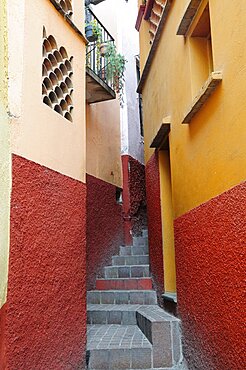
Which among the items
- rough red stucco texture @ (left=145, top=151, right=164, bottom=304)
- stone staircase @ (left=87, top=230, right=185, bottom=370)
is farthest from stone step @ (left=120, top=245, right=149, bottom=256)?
rough red stucco texture @ (left=145, top=151, right=164, bottom=304)

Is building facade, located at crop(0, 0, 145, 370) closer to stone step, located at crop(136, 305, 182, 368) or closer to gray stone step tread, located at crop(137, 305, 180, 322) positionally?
stone step, located at crop(136, 305, 182, 368)

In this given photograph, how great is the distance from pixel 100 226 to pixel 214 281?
384cm

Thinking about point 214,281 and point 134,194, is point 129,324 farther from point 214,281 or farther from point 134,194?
point 134,194

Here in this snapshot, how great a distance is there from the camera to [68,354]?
12.2 ft

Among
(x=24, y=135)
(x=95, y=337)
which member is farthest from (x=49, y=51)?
(x=95, y=337)

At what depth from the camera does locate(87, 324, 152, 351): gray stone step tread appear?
4.34m

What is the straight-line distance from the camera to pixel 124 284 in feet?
20.8

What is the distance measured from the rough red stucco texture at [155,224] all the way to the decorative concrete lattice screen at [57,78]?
2.12m

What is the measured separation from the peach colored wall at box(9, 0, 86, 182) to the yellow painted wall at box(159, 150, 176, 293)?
65.5 inches

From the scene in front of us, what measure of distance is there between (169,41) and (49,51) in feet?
5.68

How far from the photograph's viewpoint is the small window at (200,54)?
3.82 metres

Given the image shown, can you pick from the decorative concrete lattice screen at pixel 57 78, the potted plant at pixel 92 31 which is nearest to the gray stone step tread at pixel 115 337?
the decorative concrete lattice screen at pixel 57 78

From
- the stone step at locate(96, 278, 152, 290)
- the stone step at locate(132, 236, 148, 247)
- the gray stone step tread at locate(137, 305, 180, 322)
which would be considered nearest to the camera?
the gray stone step tread at locate(137, 305, 180, 322)

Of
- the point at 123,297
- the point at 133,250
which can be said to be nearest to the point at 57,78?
the point at 123,297
